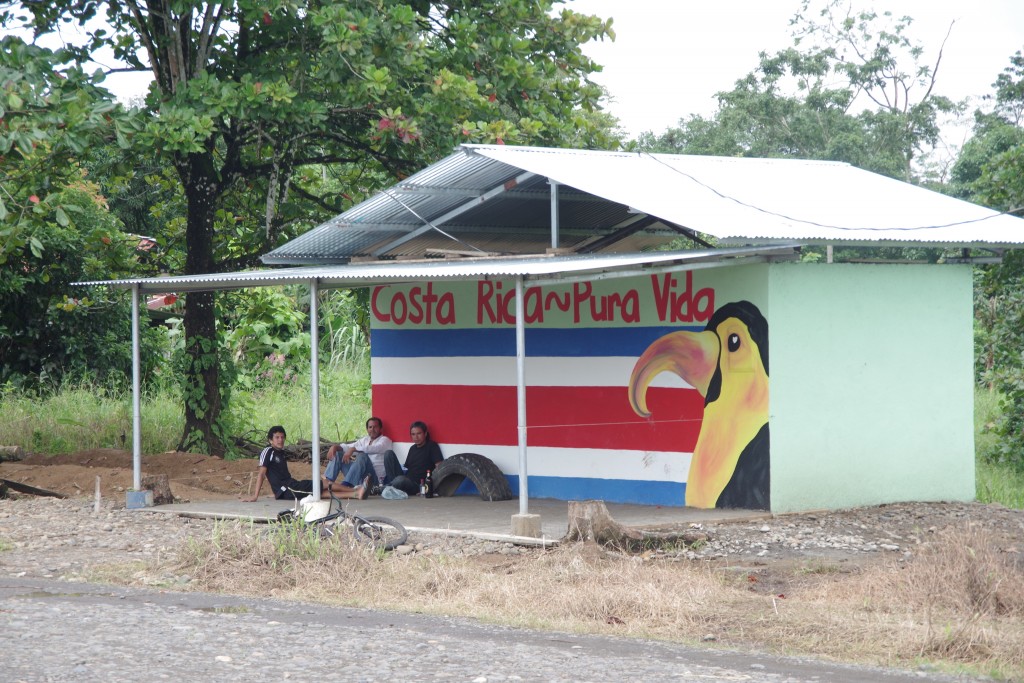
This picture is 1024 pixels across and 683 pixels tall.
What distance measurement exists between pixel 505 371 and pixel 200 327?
4850 mm

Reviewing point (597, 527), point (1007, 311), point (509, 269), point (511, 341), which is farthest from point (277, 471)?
point (1007, 311)

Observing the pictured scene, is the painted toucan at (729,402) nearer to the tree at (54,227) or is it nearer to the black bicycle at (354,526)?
the black bicycle at (354,526)

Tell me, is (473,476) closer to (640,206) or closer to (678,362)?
(678,362)

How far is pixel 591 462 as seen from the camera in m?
13.4

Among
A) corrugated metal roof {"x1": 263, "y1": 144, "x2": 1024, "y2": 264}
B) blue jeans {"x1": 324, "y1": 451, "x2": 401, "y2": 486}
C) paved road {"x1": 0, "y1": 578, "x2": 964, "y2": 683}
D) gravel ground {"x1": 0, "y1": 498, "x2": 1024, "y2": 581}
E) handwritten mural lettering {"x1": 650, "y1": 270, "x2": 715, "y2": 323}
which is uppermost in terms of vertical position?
corrugated metal roof {"x1": 263, "y1": 144, "x2": 1024, "y2": 264}

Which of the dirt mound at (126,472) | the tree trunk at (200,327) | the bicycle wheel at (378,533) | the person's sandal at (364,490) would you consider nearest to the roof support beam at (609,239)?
the person's sandal at (364,490)

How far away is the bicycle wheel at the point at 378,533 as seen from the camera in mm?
10305

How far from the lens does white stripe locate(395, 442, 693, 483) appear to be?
12.7 metres

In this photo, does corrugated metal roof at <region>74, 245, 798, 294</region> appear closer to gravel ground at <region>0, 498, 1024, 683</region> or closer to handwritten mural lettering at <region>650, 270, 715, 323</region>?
handwritten mural lettering at <region>650, 270, 715, 323</region>

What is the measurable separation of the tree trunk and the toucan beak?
6.49 m

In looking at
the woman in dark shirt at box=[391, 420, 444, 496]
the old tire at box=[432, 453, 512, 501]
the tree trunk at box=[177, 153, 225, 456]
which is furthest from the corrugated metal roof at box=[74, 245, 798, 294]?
the tree trunk at box=[177, 153, 225, 456]

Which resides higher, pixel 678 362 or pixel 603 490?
pixel 678 362

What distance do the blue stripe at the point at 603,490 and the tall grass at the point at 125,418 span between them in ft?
18.3

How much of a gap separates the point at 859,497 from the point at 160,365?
14.5 metres
